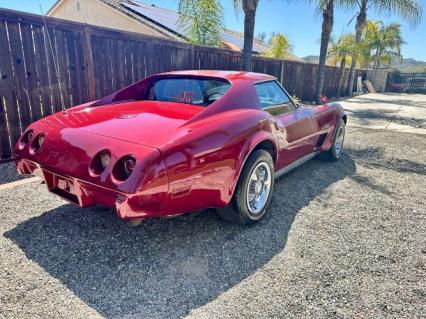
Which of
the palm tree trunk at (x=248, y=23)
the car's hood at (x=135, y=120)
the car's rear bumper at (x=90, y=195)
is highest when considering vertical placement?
the palm tree trunk at (x=248, y=23)

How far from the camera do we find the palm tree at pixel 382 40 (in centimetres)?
3080

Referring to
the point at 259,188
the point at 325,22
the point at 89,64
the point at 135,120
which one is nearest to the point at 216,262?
the point at 259,188

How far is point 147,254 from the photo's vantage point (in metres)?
2.58

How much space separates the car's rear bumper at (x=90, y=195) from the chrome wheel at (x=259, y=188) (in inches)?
42.7

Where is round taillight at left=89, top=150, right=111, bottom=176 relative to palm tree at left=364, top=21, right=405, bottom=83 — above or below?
below

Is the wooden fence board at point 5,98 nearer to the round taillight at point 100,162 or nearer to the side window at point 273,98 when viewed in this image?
the round taillight at point 100,162

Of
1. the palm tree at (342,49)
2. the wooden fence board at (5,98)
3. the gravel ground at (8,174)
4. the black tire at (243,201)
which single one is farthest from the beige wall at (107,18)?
the palm tree at (342,49)

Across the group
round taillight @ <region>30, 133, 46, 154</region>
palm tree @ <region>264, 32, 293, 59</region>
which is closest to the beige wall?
palm tree @ <region>264, 32, 293, 59</region>

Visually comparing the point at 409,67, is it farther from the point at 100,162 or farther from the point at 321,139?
→ the point at 100,162

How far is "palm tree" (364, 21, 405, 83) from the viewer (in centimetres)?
3080

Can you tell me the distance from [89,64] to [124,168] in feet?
12.4

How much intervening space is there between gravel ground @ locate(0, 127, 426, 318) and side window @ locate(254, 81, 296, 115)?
1055 millimetres

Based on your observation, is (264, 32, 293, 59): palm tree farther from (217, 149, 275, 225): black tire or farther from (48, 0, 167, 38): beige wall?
(217, 149, 275, 225): black tire

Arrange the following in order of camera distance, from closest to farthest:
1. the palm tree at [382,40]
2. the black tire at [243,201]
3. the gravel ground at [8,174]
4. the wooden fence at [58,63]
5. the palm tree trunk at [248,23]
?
the black tire at [243,201] < the gravel ground at [8,174] < the wooden fence at [58,63] < the palm tree trunk at [248,23] < the palm tree at [382,40]
